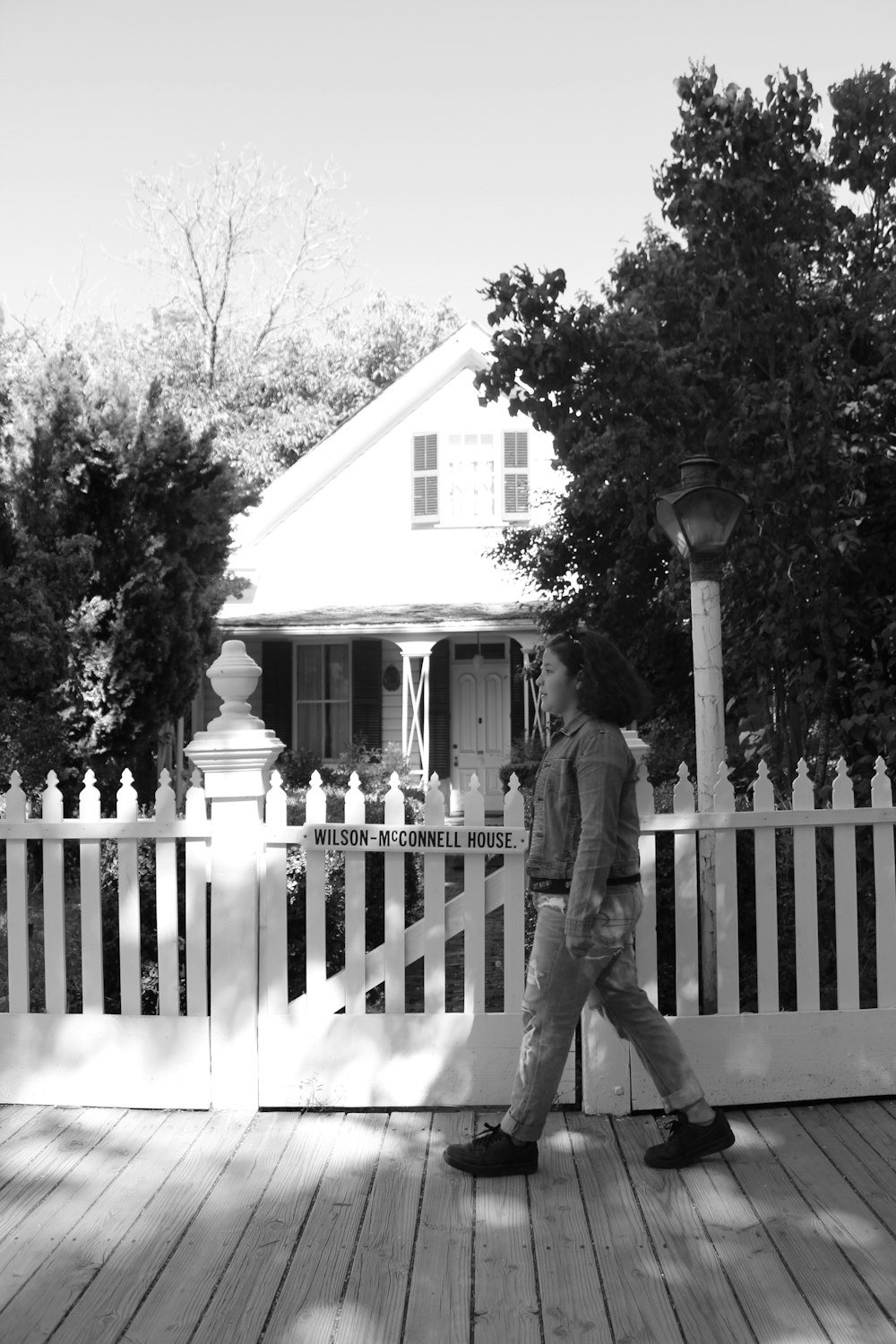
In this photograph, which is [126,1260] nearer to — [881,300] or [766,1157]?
[766,1157]

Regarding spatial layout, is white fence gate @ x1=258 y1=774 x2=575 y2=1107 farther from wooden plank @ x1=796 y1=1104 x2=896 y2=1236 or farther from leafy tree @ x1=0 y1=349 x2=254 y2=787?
leafy tree @ x1=0 y1=349 x2=254 y2=787

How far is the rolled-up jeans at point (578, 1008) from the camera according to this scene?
11.9ft

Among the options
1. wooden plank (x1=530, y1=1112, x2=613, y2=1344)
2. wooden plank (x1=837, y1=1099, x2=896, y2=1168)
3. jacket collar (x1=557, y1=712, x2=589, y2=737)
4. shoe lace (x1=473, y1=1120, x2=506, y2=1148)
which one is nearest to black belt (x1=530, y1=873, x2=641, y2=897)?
jacket collar (x1=557, y1=712, x2=589, y2=737)

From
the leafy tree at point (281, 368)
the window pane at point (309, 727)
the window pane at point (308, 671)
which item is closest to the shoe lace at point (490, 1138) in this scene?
the window pane at point (309, 727)

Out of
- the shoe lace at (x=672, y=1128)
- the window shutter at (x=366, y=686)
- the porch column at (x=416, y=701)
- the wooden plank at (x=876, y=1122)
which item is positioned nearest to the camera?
the shoe lace at (x=672, y=1128)

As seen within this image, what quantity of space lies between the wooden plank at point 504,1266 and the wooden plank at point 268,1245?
0.53 m

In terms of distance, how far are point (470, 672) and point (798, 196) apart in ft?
38.8

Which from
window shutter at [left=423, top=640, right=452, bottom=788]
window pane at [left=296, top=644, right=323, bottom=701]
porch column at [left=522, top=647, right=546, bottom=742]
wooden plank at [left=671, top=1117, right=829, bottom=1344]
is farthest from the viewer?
window pane at [left=296, top=644, right=323, bottom=701]

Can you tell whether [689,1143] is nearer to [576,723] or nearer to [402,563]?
[576,723]

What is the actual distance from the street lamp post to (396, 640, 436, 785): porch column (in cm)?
1096

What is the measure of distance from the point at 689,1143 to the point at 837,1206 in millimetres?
497

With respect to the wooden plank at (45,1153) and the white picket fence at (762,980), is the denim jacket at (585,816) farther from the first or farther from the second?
the wooden plank at (45,1153)

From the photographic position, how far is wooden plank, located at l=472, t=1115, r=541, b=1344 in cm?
278

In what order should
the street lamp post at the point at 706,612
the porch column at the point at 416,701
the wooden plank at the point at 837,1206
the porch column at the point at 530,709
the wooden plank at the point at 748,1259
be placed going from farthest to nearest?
the porch column at the point at 416,701
the porch column at the point at 530,709
the street lamp post at the point at 706,612
the wooden plank at the point at 837,1206
the wooden plank at the point at 748,1259
